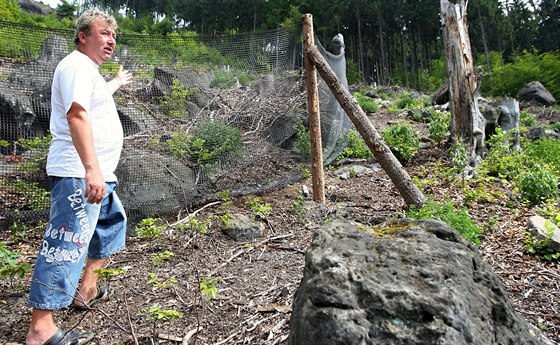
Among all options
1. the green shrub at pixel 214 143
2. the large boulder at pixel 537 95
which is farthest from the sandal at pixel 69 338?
the large boulder at pixel 537 95

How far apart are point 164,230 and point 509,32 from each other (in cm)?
3757

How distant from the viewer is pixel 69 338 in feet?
7.39

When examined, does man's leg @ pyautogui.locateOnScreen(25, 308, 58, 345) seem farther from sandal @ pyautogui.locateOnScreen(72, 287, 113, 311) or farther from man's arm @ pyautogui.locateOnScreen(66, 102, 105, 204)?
man's arm @ pyautogui.locateOnScreen(66, 102, 105, 204)

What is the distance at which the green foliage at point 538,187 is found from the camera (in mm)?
4727

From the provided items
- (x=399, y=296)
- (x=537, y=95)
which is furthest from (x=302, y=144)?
(x=537, y=95)

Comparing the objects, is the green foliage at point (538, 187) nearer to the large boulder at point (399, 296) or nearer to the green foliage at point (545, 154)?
the green foliage at point (545, 154)

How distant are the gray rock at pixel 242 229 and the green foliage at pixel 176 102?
1614 millimetres

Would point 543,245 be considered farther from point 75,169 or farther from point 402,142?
point 402,142

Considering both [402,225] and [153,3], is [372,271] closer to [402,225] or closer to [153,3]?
[402,225]

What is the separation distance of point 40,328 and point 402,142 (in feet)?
20.5

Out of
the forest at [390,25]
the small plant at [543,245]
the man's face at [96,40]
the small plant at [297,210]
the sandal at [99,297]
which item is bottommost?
the sandal at [99,297]

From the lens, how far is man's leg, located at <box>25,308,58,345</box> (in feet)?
7.16

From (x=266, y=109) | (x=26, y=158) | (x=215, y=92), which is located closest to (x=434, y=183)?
(x=266, y=109)

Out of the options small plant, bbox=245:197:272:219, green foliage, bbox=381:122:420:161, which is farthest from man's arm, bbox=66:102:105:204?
green foliage, bbox=381:122:420:161
